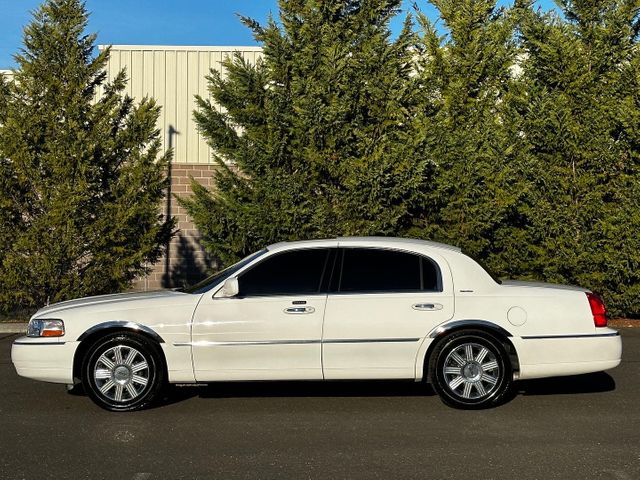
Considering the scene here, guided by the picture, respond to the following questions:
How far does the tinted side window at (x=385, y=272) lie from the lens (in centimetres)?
675

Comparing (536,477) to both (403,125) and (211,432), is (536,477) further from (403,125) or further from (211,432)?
(403,125)

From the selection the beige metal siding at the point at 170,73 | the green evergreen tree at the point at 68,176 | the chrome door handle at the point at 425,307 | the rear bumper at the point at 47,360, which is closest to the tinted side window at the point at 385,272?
the chrome door handle at the point at 425,307

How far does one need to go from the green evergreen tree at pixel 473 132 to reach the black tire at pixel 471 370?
5047mm

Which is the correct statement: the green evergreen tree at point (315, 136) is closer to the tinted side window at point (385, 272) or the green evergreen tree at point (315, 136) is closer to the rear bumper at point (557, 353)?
the tinted side window at point (385, 272)

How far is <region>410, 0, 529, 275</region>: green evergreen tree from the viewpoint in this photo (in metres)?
11.8

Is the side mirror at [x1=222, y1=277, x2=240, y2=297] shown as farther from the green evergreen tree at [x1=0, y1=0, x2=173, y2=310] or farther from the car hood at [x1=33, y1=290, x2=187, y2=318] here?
the green evergreen tree at [x1=0, y1=0, x2=173, y2=310]

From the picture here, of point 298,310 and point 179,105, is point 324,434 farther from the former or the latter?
point 179,105

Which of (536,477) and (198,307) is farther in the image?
(198,307)

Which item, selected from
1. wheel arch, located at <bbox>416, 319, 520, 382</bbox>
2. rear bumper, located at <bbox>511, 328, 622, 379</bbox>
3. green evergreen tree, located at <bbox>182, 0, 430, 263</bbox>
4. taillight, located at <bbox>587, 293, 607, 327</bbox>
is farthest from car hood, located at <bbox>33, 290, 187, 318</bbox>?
green evergreen tree, located at <bbox>182, 0, 430, 263</bbox>

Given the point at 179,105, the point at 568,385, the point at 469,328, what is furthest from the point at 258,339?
the point at 179,105

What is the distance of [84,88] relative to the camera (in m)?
12.2

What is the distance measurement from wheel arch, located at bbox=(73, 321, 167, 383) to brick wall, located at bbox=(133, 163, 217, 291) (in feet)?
33.7

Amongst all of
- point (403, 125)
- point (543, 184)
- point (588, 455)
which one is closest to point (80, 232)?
point (403, 125)

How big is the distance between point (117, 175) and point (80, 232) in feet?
3.60
